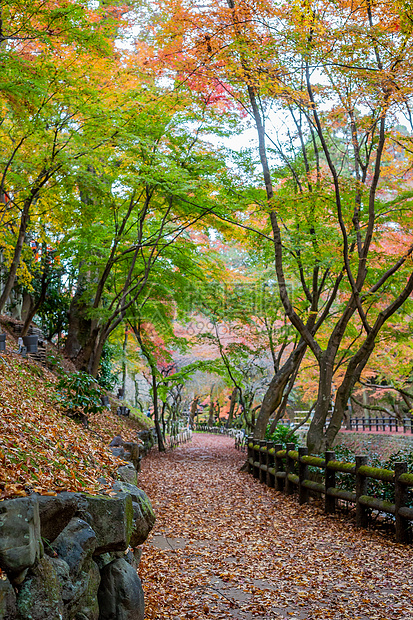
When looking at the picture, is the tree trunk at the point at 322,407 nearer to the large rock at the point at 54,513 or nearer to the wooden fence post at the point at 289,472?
the wooden fence post at the point at 289,472

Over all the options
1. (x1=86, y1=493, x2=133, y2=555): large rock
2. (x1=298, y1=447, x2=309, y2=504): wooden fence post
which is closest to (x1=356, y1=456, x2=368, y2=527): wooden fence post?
(x1=298, y1=447, x2=309, y2=504): wooden fence post

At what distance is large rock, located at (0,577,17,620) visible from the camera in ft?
6.98

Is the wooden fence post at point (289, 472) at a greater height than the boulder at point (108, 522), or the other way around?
the boulder at point (108, 522)

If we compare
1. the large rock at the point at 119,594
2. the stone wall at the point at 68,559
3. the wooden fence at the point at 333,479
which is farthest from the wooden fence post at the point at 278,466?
the large rock at the point at 119,594

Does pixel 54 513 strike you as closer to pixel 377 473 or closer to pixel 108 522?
pixel 108 522

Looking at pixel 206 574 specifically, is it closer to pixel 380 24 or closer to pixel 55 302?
pixel 380 24

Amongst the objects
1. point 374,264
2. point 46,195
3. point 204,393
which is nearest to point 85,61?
point 46,195

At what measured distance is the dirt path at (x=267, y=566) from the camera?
413 centimetres

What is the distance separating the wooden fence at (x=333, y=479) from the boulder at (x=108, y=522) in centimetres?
372

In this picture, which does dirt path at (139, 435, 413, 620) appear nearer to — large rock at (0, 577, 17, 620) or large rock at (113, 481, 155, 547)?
large rock at (113, 481, 155, 547)

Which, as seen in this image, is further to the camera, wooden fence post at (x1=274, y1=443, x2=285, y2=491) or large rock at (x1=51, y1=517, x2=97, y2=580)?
wooden fence post at (x1=274, y1=443, x2=285, y2=491)

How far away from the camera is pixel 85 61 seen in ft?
25.7

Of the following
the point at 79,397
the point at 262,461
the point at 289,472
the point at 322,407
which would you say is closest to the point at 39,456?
the point at 79,397

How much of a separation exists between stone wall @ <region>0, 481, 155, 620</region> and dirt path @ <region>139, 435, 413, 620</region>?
0.70 m
